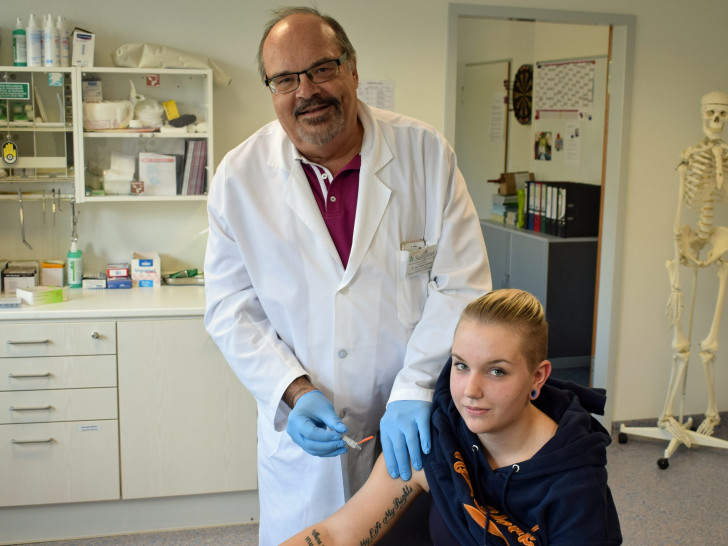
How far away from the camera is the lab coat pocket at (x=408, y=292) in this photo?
1831 mm

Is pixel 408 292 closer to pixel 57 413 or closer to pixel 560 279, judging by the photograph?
pixel 57 413

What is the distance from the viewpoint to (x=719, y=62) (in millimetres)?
3807

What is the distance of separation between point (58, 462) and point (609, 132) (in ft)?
9.36

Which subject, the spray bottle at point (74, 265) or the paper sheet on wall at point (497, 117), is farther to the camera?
the paper sheet on wall at point (497, 117)

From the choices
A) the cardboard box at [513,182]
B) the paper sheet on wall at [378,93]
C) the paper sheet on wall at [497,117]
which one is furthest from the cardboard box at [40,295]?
the paper sheet on wall at [497,117]

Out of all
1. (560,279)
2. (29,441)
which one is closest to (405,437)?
(29,441)

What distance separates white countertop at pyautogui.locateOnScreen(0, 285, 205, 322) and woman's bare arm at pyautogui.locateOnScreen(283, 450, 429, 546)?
4.75 feet

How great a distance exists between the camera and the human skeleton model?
3.42m

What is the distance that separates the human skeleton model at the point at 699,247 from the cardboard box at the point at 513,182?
1631 mm

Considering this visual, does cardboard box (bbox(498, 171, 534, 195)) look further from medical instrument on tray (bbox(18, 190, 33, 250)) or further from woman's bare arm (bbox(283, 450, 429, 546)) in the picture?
woman's bare arm (bbox(283, 450, 429, 546))

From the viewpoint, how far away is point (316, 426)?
5.55ft

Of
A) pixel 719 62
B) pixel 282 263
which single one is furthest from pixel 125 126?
pixel 719 62

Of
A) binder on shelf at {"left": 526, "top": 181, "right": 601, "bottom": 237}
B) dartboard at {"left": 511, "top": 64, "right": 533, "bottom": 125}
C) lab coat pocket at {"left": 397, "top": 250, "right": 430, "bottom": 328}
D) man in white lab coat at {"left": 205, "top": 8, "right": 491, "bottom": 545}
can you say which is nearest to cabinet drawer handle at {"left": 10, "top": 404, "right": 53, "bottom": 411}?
man in white lab coat at {"left": 205, "top": 8, "right": 491, "bottom": 545}

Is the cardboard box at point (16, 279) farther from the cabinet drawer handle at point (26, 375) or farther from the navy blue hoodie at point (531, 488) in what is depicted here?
the navy blue hoodie at point (531, 488)
